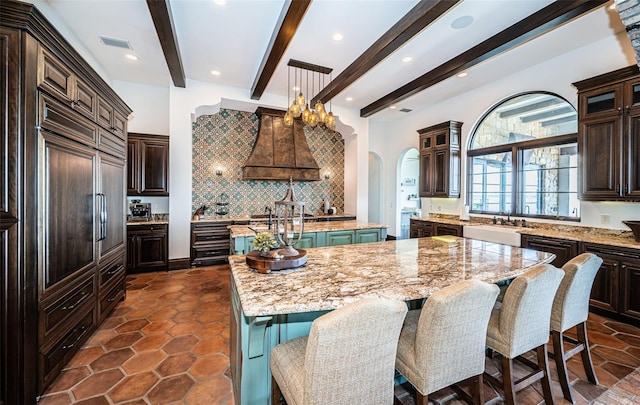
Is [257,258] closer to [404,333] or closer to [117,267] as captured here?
[404,333]

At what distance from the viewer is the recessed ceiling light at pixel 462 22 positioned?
3161 mm

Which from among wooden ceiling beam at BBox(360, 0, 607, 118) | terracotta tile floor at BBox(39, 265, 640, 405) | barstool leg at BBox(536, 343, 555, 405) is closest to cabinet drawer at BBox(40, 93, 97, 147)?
terracotta tile floor at BBox(39, 265, 640, 405)

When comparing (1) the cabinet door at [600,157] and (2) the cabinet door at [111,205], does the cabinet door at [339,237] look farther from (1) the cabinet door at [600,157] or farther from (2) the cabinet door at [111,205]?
(1) the cabinet door at [600,157]

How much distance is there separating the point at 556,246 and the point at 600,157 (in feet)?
3.98

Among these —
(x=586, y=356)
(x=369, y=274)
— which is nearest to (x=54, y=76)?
(x=369, y=274)

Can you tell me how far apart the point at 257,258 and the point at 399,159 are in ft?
20.9

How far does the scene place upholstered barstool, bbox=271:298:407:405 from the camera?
106cm

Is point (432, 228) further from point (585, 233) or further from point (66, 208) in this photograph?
point (66, 208)

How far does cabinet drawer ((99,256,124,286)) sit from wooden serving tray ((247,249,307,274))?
80.7 inches

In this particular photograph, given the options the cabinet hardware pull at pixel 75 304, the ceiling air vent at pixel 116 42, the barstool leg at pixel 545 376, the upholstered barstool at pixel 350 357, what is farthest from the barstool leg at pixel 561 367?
the ceiling air vent at pixel 116 42

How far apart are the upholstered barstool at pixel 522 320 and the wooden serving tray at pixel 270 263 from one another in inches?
51.0

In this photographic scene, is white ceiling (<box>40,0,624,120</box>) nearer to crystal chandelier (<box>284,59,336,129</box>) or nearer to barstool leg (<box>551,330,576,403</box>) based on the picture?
crystal chandelier (<box>284,59,336,129</box>)

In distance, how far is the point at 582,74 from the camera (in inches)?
150

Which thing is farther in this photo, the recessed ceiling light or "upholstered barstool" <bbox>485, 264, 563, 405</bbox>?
the recessed ceiling light
